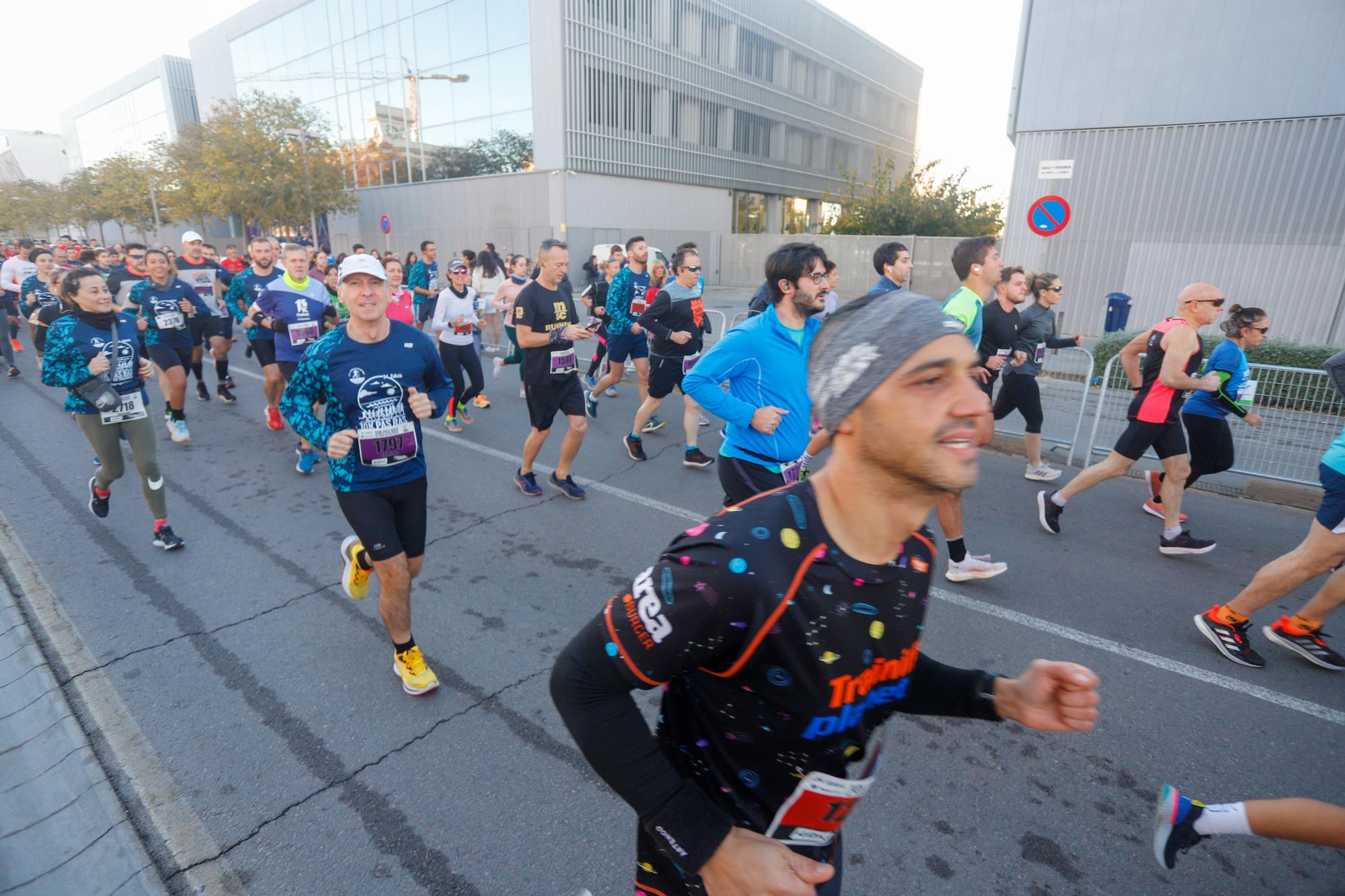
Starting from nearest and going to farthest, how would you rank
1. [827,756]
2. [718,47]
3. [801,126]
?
1. [827,756]
2. [718,47]
3. [801,126]

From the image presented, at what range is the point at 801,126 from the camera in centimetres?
4334

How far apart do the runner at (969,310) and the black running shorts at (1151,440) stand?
1.28m

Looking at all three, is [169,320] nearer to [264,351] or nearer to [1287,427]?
[264,351]

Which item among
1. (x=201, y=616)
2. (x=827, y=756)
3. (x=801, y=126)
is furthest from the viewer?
(x=801, y=126)

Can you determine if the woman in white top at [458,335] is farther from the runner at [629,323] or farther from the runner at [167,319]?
the runner at [167,319]

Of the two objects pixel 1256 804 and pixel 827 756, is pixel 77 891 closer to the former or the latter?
pixel 827 756

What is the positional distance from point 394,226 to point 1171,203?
3468 centimetres

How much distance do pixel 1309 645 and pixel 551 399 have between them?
17.2 ft

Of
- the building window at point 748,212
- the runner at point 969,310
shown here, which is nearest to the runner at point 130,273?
the runner at point 969,310

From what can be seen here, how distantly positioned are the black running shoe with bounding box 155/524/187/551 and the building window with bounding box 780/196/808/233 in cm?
4286

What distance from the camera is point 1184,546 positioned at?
5.18 meters

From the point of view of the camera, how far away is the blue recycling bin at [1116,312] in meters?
13.9

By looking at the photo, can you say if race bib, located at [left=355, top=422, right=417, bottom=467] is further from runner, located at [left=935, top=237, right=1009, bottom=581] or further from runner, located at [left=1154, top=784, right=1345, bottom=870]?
runner, located at [left=1154, top=784, right=1345, bottom=870]

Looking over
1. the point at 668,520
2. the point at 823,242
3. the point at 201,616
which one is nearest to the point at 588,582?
the point at 668,520
